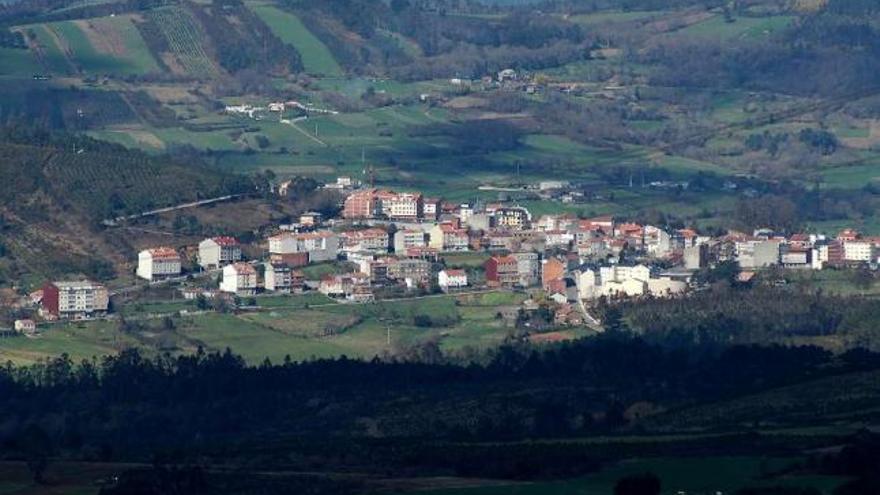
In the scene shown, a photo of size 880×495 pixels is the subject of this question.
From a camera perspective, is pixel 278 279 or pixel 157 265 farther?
pixel 157 265

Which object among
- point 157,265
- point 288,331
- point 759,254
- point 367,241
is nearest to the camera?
point 288,331

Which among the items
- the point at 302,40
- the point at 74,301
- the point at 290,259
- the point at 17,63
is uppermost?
the point at 302,40

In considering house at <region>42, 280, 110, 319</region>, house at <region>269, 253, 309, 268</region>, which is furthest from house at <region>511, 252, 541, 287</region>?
house at <region>42, 280, 110, 319</region>

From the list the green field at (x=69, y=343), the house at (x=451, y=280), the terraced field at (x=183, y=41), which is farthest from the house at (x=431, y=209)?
the terraced field at (x=183, y=41)

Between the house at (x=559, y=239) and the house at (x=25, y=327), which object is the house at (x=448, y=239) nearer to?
the house at (x=559, y=239)

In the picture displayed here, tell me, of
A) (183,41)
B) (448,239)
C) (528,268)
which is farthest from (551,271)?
(183,41)

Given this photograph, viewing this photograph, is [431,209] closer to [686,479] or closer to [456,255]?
[456,255]
